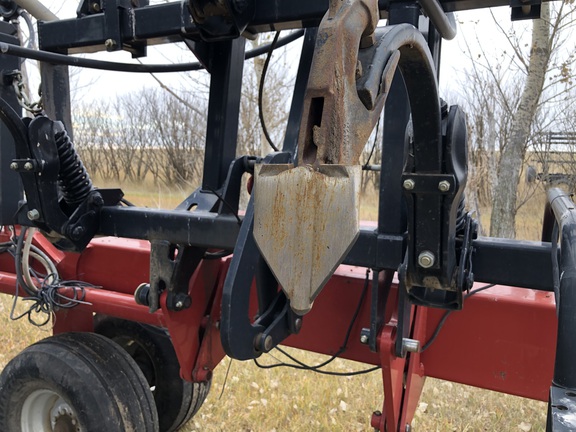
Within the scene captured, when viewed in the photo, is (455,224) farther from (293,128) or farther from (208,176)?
(208,176)

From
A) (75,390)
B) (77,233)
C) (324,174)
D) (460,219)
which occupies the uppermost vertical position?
(324,174)

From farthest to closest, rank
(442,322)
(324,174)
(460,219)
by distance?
(442,322), (460,219), (324,174)

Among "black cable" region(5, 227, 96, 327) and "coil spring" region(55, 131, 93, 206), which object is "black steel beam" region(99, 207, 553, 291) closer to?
"coil spring" region(55, 131, 93, 206)

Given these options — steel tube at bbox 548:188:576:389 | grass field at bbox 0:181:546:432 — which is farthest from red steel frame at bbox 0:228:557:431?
grass field at bbox 0:181:546:432

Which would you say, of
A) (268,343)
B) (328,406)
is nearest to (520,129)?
(328,406)

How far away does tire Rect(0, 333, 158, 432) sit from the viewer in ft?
6.57

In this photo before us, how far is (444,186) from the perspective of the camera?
1302 millimetres

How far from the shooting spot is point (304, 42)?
6.31 ft

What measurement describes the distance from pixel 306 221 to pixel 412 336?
1304 mm

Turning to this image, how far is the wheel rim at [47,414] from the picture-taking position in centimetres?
226

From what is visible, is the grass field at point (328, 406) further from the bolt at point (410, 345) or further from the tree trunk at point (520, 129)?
the tree trunk at point (520, 129)

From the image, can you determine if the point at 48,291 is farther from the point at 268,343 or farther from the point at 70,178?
the point at 268,343

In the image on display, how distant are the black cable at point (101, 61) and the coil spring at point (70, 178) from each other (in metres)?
0.31

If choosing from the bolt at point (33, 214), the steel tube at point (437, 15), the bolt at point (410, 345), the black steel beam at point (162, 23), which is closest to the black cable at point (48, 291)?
the bolt at point (33, 214)
